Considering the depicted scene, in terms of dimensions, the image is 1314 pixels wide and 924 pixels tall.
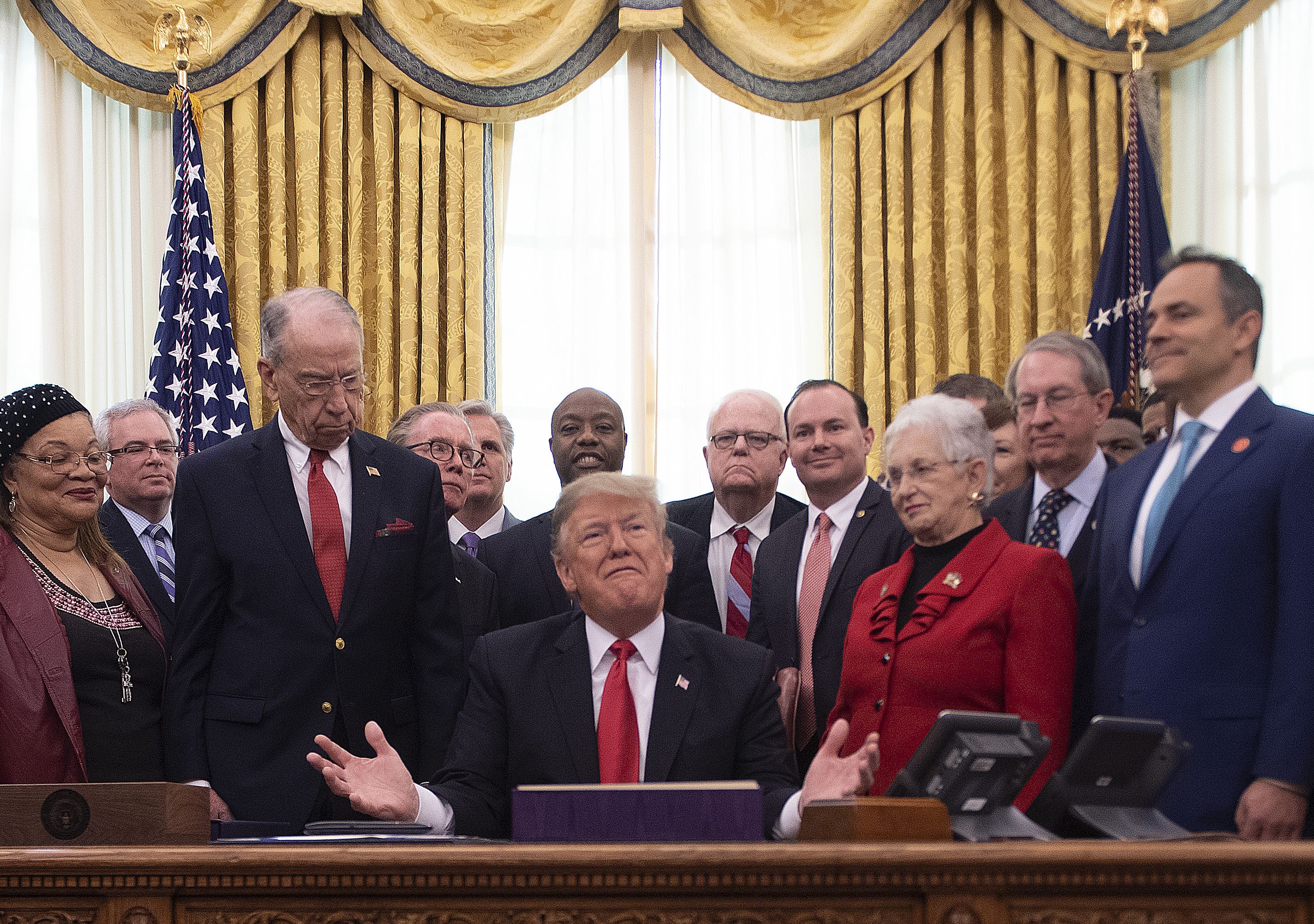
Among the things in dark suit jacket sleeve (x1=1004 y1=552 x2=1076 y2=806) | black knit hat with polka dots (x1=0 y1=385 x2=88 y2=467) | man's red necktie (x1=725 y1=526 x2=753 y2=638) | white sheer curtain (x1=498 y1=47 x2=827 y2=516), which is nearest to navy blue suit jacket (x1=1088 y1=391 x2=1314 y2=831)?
dark suit jacket sleeve (x1=1004 y1=552 x2=1076 y2=806)

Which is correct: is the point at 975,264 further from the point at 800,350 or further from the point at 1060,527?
the point at 1060,527

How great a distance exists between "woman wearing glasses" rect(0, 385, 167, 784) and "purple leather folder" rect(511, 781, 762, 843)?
1.45 meters

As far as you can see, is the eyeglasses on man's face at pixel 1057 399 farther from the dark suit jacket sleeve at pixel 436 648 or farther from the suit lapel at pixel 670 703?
the dark suit jacket sleeve at pixel 436 648

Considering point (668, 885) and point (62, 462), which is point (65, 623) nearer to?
point (62, 462)

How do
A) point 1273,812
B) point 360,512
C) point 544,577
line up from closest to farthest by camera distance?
point 1273,812, point 360,512, point 544,577

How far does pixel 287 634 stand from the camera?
10.5ft

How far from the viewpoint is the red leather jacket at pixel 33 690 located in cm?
310

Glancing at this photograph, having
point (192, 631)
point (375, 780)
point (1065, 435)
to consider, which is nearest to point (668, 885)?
point (375, 780)

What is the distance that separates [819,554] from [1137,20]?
355 centimetres

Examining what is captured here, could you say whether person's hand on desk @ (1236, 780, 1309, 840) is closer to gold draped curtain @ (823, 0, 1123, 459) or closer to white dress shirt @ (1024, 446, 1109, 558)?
white dress shirt @ (1024, 446, 1109, 558)

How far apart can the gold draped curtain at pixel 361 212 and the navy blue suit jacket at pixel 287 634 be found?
3.18m

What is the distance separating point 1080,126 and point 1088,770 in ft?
15.8

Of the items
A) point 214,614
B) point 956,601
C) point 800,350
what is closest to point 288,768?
point 214,614

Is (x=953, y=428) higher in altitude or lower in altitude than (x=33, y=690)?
higher
